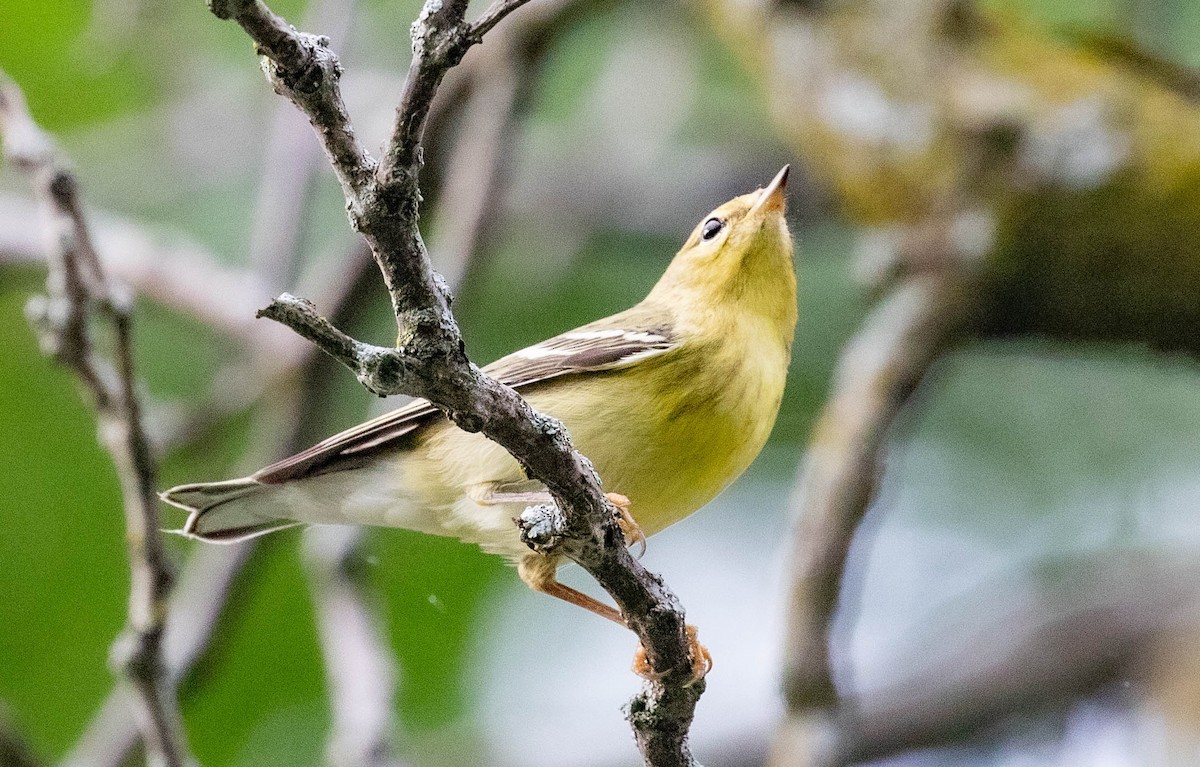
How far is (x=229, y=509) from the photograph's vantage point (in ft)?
12.1

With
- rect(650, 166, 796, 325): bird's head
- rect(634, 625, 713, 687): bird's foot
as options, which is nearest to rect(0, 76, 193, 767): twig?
rect(634, 625, 713, 687): bird's foot

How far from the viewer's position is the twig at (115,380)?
123 inches

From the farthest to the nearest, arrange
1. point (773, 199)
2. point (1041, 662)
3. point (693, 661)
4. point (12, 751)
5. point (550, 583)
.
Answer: point (1041, 662) < point (773, 199) < point (12, 751) < point (550, 583) < point (693, 661)

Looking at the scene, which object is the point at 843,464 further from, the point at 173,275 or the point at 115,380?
the point at 173,275

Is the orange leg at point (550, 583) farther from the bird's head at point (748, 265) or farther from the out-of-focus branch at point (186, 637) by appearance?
the out-of-focus branch at point (186, 637)

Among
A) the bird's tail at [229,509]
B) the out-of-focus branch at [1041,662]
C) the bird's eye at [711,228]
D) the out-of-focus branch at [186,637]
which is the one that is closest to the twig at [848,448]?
the bird's eye at [711,228]

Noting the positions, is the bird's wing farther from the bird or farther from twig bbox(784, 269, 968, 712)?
twig bbox(784, 269, 968, 712)

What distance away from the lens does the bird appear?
3229 mm

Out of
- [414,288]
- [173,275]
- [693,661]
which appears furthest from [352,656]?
[414,288]

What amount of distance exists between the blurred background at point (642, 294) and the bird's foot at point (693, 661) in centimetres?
128

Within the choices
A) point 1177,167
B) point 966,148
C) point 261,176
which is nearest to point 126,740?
point 966,148

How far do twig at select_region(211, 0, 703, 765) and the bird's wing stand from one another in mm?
1050

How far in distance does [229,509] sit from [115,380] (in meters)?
0.60

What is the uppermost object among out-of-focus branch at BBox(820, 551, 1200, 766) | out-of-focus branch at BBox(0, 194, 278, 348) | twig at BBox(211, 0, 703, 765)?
out-of-focus branch at BBox(0, 194, 278, 348)
